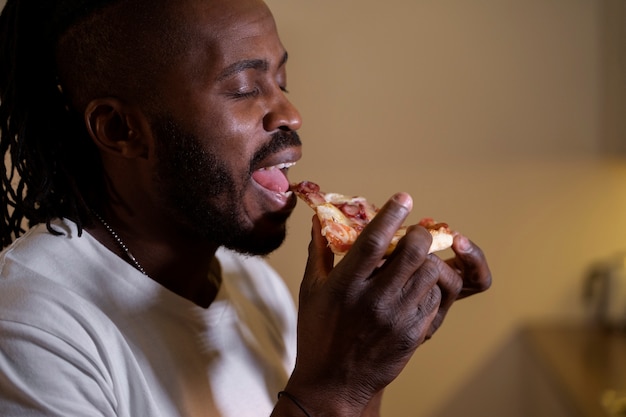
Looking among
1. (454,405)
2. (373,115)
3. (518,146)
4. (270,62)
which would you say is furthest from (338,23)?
(454,405)

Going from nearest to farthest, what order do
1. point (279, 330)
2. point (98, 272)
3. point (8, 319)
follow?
point (8, 319) < point (98, 272) < point (279, 330)

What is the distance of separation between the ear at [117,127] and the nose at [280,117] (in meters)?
0.20

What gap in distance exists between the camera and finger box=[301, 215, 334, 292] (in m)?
0.95

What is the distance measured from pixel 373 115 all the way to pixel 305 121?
234mm

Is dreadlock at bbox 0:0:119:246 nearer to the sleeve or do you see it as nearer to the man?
the man

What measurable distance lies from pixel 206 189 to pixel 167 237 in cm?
12

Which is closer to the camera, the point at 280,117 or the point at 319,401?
the point at 319,401

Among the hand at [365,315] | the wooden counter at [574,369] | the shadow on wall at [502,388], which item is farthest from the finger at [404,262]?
the shadow on wall at [502,388]

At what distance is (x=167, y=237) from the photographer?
44.5 inches

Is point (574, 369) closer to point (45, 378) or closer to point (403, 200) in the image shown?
point (403, 200)

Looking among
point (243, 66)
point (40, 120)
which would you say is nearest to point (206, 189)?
point (243, 66)

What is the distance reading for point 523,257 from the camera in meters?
2.24

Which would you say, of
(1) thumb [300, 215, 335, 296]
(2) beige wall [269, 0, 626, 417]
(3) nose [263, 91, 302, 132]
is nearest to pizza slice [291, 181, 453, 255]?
(1) thumb [300, 215, 335, 296]

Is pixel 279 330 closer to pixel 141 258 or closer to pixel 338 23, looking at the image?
pixel 141 258
